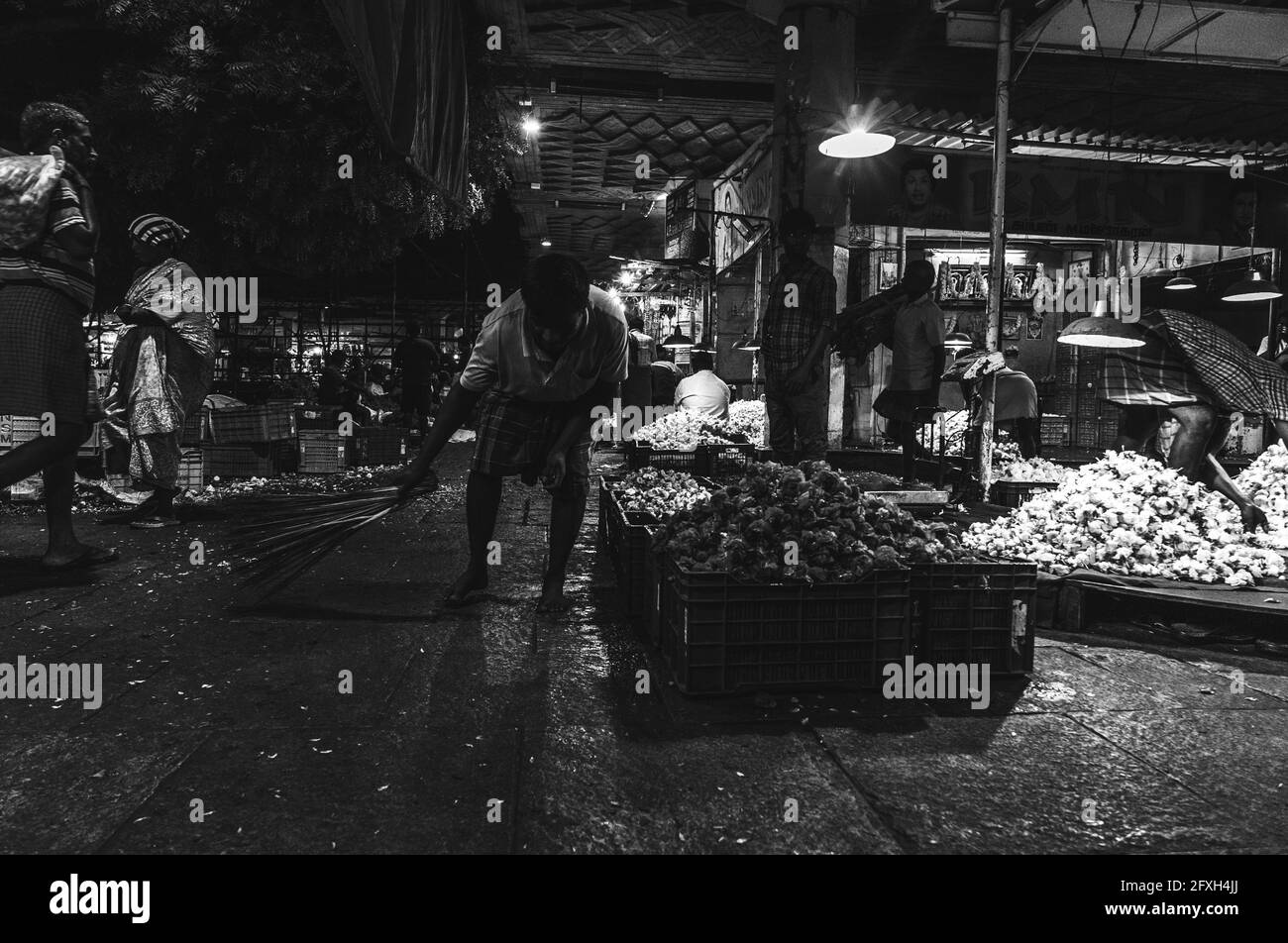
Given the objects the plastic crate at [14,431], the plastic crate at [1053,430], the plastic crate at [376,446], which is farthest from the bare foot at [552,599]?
the plastic crate at [1053,430]

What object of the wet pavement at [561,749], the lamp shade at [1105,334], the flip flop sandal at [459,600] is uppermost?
the lamp shade at [1105,334]

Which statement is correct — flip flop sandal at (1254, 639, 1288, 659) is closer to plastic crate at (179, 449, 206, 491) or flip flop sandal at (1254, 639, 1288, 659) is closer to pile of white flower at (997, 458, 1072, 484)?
pile of white flower at (997, 458, 1072, 484)

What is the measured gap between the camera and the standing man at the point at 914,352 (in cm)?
804

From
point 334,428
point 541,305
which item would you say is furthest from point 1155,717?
point 334,428

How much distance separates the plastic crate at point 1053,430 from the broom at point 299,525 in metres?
14.7

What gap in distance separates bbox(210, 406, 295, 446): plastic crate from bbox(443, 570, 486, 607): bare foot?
20.2 feet

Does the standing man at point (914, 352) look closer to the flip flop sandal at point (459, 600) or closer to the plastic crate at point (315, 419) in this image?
the flip flop sandal at point (459, 600)

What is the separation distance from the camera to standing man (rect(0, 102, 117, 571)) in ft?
15.9

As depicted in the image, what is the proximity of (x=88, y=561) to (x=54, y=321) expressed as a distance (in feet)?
4.96

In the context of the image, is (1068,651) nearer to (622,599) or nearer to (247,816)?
(622,599)

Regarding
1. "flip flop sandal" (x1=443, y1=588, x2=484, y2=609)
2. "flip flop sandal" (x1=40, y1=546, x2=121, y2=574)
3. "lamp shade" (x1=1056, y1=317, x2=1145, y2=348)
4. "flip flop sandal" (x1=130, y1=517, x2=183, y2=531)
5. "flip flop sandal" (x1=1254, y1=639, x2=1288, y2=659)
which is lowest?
"flip flop sandal" (x1=1254, y1=639, x2=1288, y2=659)

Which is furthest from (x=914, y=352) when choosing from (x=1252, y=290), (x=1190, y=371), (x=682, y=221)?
(x=682, y=221)

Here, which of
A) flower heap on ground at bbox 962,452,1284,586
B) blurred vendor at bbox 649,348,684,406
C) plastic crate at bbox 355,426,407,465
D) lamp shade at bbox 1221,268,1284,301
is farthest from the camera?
blurred vendor at bbox 649,348,684,406

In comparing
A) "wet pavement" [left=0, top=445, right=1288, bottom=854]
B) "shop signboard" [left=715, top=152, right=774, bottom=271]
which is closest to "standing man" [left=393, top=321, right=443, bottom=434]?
"shop signboard" [left=715, top=152, right=774, bottom=271]
